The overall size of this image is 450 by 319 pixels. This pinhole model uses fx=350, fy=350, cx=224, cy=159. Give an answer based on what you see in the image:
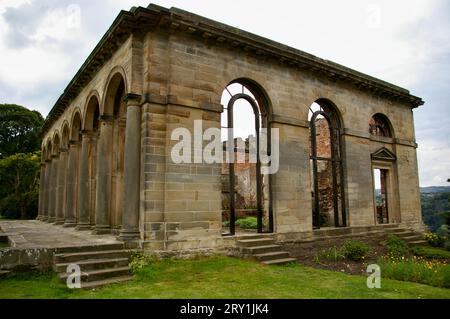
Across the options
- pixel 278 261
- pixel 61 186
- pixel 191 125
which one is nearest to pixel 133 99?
pixel 191 125

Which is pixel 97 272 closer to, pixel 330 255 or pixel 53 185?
pixel 330 255

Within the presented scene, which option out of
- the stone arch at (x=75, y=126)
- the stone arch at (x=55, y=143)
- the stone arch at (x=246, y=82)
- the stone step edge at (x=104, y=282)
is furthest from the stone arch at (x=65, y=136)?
the stone step edge at (x=104, y=282)

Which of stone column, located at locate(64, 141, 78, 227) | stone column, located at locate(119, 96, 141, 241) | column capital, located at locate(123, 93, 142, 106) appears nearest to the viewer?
stone column, located at locate(119, 96, 141, 241)

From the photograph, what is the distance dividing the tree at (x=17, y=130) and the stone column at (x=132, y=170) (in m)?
32.5

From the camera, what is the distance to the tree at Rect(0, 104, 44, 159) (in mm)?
36831

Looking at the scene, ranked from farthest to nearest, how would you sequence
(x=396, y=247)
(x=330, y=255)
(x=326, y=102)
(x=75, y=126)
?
(x=75, y=126), (x=326, y=102), (x=396, y=247), (x=330, y=255)

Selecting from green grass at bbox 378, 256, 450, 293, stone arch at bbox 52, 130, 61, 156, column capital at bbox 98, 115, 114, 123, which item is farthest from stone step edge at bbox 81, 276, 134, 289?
stone arch at bbox 52, 130, 61, 156

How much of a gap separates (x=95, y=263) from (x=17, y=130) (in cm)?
3664

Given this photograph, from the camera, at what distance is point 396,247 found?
12.4 metres

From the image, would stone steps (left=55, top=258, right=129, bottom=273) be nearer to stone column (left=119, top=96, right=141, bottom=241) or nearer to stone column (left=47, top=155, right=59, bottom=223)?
stone column (left=119, top=96, right=141, bottom=241)

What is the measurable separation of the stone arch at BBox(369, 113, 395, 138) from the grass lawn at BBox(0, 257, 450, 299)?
31.9 feet

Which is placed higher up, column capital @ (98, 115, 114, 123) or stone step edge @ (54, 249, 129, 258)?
column capital @ (98, 115, 114, 123)

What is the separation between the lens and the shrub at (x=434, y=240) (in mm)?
14609
